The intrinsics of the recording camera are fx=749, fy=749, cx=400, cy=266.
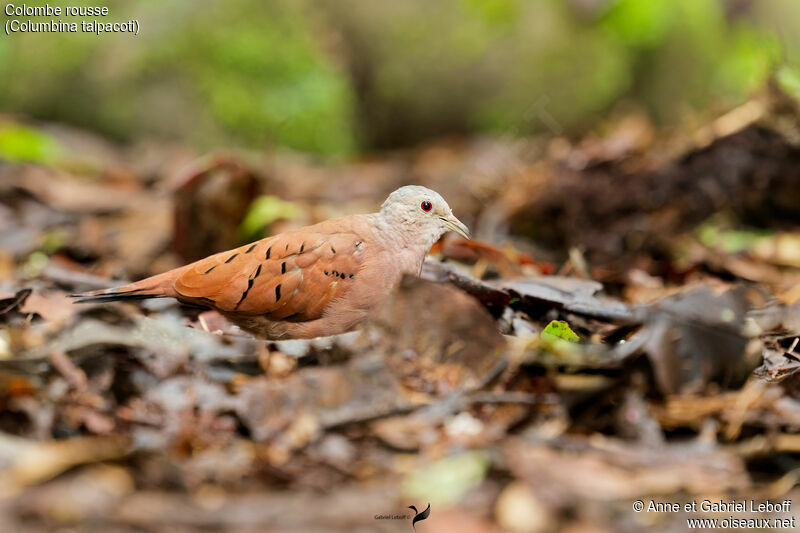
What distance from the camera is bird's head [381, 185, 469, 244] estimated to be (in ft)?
10.2

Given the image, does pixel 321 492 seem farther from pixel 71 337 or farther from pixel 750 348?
pixel 750 348

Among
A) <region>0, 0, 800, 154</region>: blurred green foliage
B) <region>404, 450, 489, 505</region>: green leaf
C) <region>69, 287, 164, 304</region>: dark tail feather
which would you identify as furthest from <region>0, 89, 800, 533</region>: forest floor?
<region>0, 0, 800, 154</region>: blurred green foliage

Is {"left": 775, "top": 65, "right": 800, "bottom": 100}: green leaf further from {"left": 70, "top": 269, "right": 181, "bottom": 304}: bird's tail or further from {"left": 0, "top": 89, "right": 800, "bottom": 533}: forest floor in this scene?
{"left": 70, "top": 269, "right": 181, "bottom": 304}: bird's tail

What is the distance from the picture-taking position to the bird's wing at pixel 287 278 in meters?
2.93

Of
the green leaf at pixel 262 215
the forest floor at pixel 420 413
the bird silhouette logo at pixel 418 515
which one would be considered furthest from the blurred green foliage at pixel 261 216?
the bird silhouette logo at pixel 418 515

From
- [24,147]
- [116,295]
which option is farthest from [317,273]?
[24,147]

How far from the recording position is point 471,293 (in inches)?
116

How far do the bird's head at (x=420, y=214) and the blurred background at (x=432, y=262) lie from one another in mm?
187

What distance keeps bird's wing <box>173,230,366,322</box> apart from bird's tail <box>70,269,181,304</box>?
0.54 feet

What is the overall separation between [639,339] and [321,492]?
3.61ft

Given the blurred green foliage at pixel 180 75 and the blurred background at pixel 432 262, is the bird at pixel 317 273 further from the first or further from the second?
the blurred green foliage at pixel 180 75

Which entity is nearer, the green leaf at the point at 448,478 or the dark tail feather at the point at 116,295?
the green leaf at the point at 448,478

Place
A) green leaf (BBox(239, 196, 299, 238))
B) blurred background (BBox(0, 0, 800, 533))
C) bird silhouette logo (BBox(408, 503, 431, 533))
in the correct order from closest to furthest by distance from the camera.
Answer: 1. bird silhouette logo (BBox(408, 503, 431, 533))
2. blurred background (BBox(0, 0, 800, 533))
3. green leaf (BBox(239, 196, 299, 238))

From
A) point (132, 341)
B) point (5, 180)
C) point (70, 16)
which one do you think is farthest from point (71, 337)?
point (70, 16)
